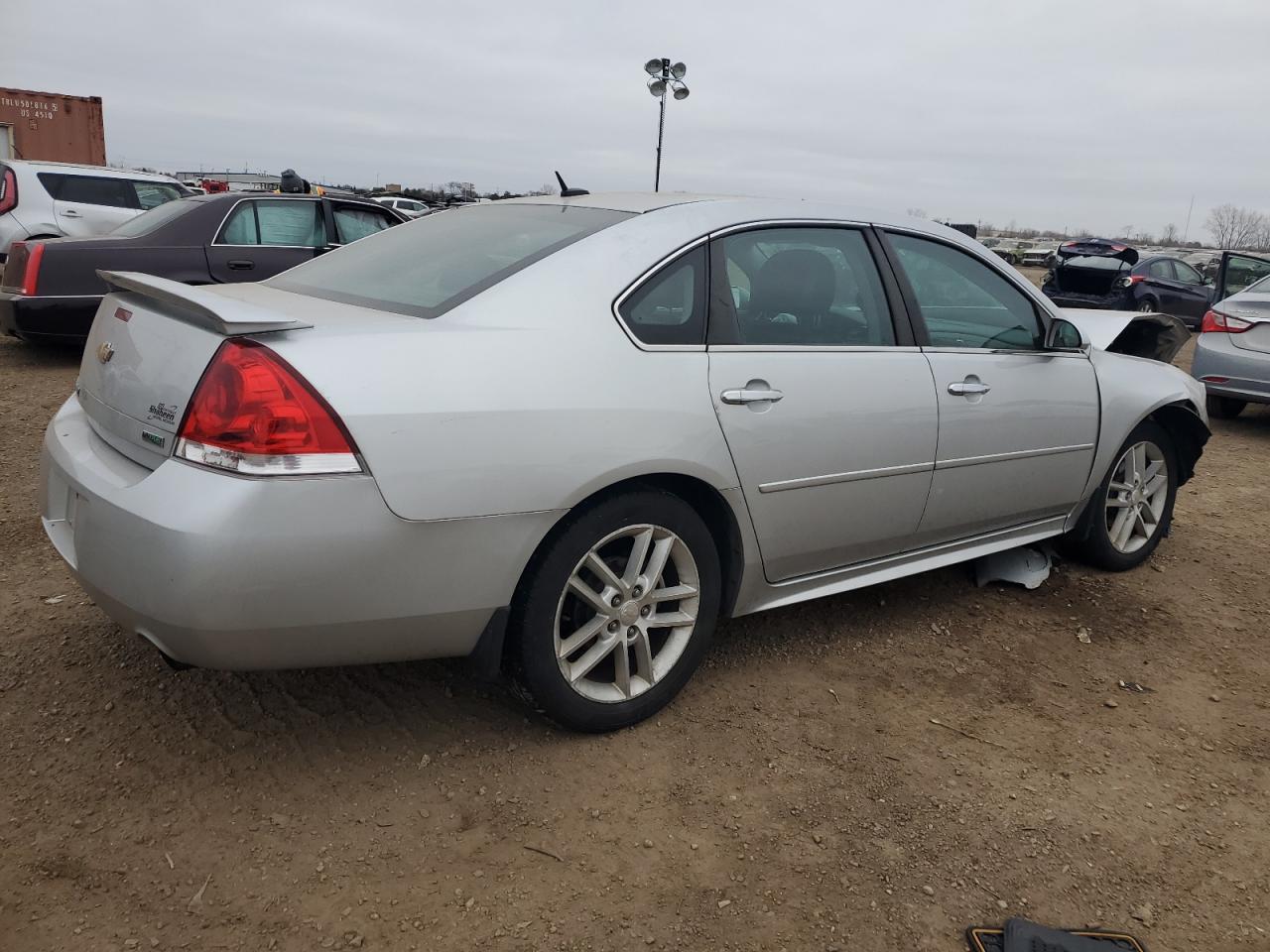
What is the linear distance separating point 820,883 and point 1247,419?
27.4ft

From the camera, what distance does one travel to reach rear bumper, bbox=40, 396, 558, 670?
81.0 inches

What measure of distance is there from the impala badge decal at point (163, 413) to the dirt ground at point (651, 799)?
91cm

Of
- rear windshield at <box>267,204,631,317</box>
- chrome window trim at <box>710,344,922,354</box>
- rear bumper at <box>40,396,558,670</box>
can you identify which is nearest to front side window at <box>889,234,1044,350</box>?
chrome window trim at <box>710,344,922,354</box>

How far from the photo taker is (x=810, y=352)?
2.97m

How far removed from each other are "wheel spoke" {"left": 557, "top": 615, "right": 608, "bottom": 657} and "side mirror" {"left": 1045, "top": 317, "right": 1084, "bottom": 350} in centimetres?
216

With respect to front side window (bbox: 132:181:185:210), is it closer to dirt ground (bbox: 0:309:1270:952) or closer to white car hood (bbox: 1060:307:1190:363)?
dirt ground (bbox: 0:309:1270:952)

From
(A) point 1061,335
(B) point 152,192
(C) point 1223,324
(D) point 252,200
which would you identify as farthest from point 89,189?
(C) point 1223,324

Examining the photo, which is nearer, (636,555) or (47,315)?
(636,555)

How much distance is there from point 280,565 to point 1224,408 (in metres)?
8.80

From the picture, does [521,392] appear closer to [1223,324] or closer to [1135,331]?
[1135,331]

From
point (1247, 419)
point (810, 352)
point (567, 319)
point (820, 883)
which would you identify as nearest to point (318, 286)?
point (567, 319)

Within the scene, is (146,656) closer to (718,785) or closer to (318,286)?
(318,286)

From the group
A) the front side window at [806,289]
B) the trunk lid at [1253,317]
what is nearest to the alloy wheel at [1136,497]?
the front side window at [806,289]

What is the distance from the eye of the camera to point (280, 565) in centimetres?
208
